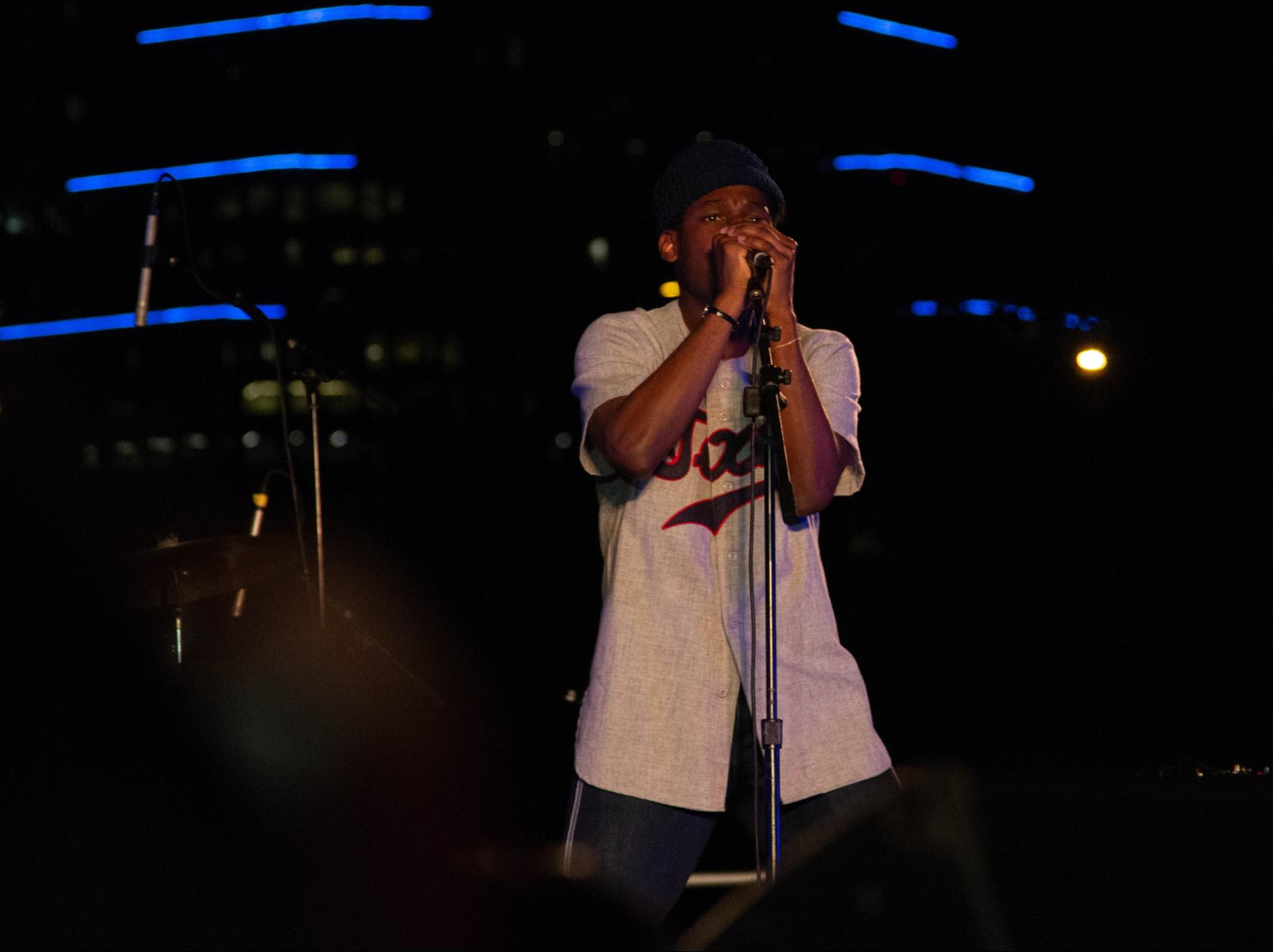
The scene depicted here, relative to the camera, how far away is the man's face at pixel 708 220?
7.77 feet

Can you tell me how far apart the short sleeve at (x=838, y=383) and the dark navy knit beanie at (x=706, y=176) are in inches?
10.2

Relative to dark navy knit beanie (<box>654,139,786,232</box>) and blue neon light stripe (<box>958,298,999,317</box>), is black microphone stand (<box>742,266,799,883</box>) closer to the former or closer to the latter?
dark navy knit beanie (<box>654,139,786,232</box>)

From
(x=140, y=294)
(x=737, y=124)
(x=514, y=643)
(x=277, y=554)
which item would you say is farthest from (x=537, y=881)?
(x=737, y=124)

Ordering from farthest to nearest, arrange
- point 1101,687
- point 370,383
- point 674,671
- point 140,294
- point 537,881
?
point 370,383
point 1101,687
point 140,294
point 674,671
point 537,881

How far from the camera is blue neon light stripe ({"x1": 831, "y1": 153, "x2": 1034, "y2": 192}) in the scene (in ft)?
20.4

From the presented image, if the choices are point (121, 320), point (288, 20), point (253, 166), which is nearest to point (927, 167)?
point (288, 20)

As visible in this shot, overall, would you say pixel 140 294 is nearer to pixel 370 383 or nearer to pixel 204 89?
pixel 370 383

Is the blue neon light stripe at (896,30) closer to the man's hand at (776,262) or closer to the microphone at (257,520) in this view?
the microphone at (257,520)

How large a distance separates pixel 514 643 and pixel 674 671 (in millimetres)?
3880

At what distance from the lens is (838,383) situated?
2.46 m

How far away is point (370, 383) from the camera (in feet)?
20.9

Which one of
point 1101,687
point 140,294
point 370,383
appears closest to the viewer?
point 140,294

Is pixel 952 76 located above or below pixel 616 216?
above

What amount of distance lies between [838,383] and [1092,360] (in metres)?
3.61
